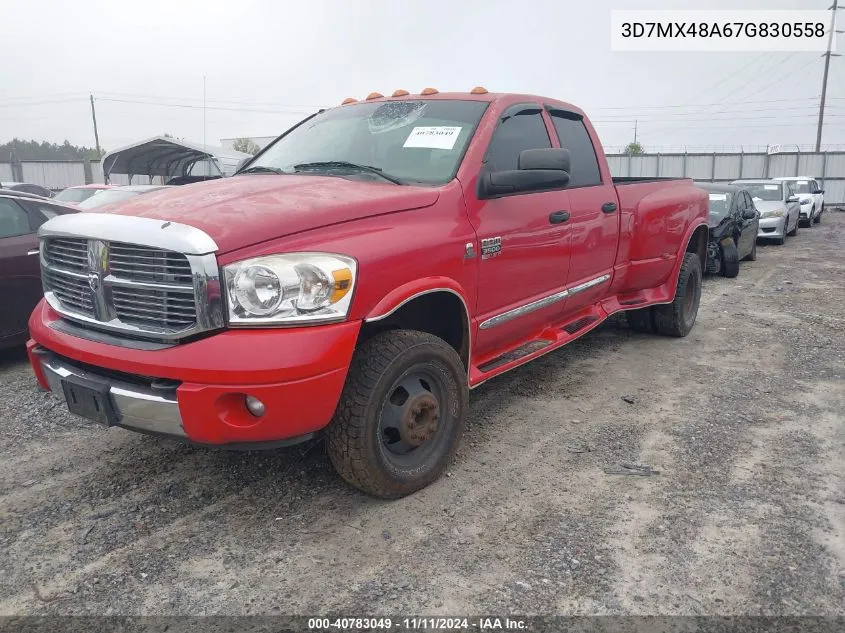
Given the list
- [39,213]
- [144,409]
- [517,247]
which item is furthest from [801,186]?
[144,409]

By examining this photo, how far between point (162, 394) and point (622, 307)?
3.94 metres

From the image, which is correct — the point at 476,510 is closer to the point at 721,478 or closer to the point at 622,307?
the point at 721,478

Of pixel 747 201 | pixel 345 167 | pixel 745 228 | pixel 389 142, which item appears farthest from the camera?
pixel 747 201

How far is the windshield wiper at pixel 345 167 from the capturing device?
339 cm

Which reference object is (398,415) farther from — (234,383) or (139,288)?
(139,288)

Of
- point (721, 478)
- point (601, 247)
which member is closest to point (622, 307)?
point (601, 247)

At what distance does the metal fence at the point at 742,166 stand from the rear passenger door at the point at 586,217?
27119 mm

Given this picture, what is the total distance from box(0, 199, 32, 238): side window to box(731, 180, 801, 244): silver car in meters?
14.2

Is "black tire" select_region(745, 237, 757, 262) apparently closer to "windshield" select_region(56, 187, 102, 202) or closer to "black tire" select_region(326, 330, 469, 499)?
"black tire" select_region(326, 330, 469, 499)

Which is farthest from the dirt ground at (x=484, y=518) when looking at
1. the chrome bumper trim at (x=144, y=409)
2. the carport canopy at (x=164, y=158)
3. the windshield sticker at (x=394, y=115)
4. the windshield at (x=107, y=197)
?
the carport canopy at (x=164, y=158)

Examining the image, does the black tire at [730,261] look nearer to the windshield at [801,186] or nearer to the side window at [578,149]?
the side window at [578,149]

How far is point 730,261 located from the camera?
10.2 metres

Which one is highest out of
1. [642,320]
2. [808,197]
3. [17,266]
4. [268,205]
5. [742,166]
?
[742,166]

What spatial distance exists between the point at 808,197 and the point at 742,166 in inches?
507
